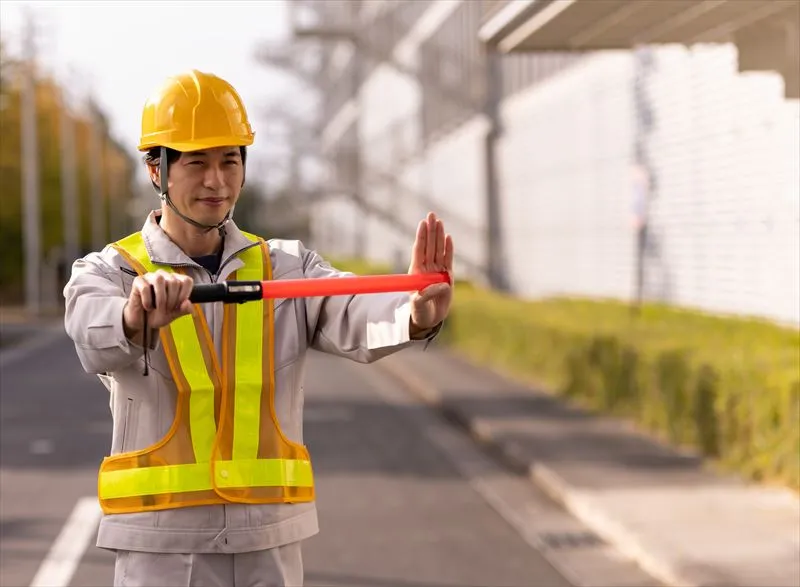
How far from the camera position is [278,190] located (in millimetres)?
52812

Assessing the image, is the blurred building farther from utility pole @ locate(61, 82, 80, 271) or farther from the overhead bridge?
utility pole @ locate(61, 82, 80, 271)

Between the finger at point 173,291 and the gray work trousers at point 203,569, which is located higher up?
the finger at point 173,291

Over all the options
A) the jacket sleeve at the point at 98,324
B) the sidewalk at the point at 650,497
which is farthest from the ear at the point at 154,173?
the sidewalk at the point at 650,497

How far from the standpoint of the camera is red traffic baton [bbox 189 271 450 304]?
376 centimetres

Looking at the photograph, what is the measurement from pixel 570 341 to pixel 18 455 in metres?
6.71

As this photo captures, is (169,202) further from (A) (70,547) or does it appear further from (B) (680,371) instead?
(B) (680,371)

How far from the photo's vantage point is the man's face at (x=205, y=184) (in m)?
4.05

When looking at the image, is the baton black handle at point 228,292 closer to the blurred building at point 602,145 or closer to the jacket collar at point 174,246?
the jacket collar at point 174,246

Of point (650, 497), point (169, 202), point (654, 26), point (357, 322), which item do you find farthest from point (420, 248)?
point (650, 497)

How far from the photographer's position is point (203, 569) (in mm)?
4082

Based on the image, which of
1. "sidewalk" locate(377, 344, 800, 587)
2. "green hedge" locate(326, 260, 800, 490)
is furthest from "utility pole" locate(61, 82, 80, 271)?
"sidewalk" locate(377, 344, 800, 587)

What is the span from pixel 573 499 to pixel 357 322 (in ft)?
25.8

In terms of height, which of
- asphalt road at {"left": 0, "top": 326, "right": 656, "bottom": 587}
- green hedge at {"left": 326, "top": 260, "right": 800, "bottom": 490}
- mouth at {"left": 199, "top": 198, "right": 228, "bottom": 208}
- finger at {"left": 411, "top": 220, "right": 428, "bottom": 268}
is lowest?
asphalt road at {"left": 0, "top": 326, "right": 656, "bottom": 587}

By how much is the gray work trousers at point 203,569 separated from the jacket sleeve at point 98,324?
0.46 meters
